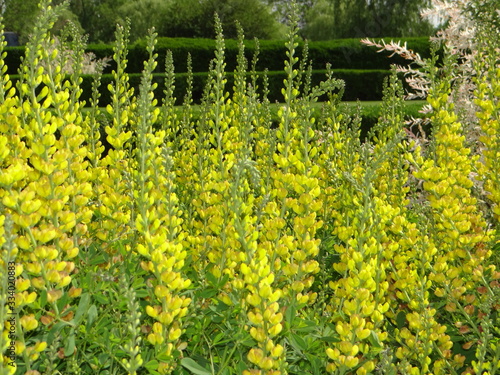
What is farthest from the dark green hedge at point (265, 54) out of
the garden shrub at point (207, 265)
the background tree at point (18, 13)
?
the background tree at point (18, 13)

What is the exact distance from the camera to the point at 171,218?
7.17ft

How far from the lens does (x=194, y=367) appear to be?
2035mm

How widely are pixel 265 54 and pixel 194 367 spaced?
1841 cm

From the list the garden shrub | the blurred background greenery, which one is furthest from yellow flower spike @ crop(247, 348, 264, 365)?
the blurred background greenery

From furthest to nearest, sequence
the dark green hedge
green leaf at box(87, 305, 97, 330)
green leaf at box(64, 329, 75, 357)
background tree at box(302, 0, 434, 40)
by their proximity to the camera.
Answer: background tree at box(302, 0, 434, 40) → the dark green hedge → green leaf at box(87, 305, 97, 330) → green leaf at box(64, 329, 75, 357)

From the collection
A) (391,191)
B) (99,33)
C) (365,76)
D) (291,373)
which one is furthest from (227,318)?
(99,33)

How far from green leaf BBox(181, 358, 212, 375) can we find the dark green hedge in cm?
1644

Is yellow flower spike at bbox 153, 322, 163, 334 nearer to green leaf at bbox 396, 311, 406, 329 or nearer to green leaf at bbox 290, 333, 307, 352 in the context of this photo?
green leaf at bbox 290, 333, 307, 352

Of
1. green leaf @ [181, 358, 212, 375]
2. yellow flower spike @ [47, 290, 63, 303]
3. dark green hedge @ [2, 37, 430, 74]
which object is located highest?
dark green hedge @ [2, 37, 430, 74]

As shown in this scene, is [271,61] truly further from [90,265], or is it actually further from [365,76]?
[90,265]

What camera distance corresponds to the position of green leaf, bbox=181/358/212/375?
2006 mm

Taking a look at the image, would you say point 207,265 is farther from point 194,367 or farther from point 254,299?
point 254,299

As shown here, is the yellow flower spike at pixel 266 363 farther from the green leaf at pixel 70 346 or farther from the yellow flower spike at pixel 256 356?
the green leaf at pixel 70 346

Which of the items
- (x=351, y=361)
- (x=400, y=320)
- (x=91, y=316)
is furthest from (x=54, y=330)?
(x=400, y=320)
